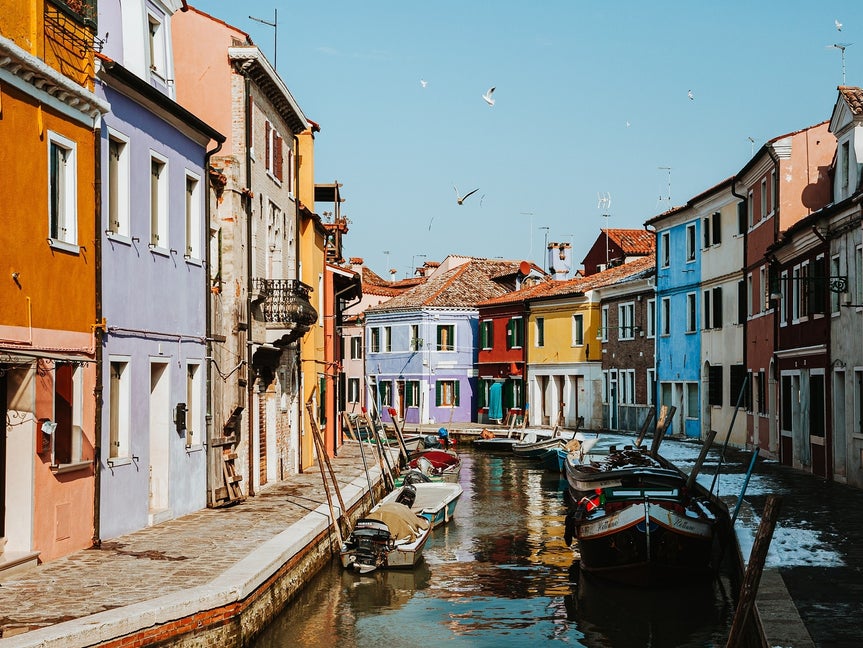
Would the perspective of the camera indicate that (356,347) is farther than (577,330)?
Yes

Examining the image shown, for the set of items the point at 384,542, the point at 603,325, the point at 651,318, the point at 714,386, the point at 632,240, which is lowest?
the point at 384,542

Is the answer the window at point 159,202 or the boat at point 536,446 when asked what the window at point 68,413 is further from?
the boat at point 536,446

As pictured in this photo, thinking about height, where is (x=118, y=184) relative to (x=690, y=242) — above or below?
below

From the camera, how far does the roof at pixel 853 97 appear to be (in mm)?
22172

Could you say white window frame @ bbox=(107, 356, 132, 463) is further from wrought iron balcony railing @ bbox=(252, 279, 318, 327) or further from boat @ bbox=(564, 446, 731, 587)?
boat @ bbox=(564, 446, 731, 587)

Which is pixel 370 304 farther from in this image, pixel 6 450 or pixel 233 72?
pixel 6 450

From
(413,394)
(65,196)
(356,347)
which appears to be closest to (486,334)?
(413,394)

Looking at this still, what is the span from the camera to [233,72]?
20.8m

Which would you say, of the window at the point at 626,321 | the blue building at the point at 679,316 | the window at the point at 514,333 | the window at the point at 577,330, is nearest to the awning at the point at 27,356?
the blue building at the point at 679,316

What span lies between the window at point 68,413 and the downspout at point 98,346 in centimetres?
39

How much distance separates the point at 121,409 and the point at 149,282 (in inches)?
78.5

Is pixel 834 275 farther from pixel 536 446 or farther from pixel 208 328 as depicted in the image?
pixel 536 446

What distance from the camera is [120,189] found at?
15.3m

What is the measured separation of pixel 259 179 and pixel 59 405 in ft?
32.0
